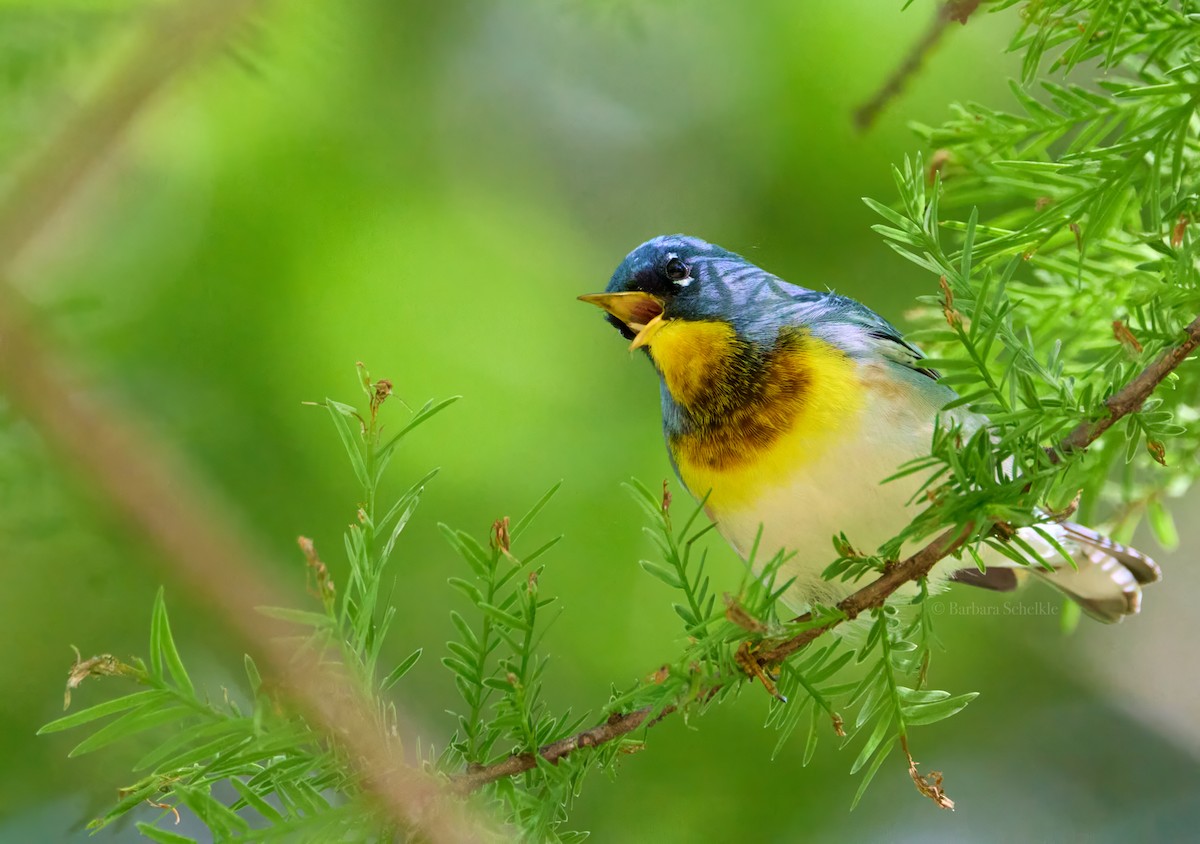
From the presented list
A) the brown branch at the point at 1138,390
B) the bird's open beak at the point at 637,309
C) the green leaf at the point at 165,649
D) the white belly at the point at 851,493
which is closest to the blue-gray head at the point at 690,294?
the bird's open beak at the point at 637,309

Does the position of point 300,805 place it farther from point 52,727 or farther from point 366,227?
point 366,227

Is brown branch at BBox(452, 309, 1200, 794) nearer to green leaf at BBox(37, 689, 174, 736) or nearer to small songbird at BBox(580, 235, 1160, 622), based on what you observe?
green leaf at BBox(37, 689, 174, 736)

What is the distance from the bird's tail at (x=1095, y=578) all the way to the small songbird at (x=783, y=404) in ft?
0.11

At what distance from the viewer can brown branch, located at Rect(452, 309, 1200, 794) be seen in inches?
18.3

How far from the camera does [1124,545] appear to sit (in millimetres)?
850

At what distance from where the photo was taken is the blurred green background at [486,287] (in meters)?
1.02

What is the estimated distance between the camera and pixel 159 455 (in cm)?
67

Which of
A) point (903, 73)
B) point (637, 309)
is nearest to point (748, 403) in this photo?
point (637, 309)

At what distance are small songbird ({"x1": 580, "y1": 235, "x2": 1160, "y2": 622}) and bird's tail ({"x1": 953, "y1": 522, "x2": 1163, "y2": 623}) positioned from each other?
3 centimetres

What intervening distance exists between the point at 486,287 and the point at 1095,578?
0.65 metres

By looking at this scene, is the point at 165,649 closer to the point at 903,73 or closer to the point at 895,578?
the point at 895,578

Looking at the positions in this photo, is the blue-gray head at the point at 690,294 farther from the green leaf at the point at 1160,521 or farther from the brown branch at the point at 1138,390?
the brown branch at the point at 1138,390

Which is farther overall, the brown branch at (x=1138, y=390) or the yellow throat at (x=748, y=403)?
the yellow throat at (x=748, y=403)

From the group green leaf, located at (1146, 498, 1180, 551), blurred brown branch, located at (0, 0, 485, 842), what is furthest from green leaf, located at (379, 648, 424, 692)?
green leaf, located at (1146, 498, 1180, 551)
